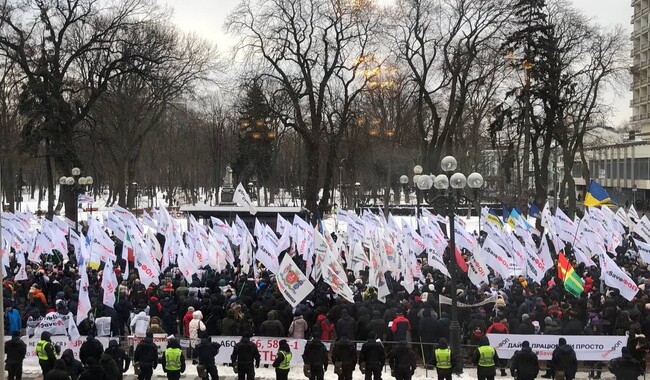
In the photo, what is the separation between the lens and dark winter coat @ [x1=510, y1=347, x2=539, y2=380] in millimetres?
11969

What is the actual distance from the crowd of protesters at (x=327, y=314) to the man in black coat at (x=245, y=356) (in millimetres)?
93

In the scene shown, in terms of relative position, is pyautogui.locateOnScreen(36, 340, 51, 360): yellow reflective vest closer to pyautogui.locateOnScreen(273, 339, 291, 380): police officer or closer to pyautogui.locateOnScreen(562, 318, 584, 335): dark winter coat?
pyautogui.locateOnScreen(273, 339, 291, 380): police officer

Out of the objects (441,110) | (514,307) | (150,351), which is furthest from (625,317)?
(441,110)

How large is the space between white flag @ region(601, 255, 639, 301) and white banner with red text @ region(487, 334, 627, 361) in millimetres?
1299

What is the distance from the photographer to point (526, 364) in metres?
12.0

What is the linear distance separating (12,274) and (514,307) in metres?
15.1

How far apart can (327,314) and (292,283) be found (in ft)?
4.34

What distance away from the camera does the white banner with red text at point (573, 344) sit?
44.4ft

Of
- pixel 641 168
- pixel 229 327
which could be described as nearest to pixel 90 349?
pixel 229 327

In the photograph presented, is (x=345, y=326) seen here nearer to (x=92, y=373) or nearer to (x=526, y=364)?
(x=526, y=364)

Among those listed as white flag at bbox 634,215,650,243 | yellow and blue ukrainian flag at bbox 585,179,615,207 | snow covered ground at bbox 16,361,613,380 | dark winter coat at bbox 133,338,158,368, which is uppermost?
yellow and blue ukrainian flag at bbox 585,179,615,207

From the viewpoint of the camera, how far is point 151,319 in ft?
47.2

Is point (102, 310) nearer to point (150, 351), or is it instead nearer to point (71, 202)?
point (150, 351)

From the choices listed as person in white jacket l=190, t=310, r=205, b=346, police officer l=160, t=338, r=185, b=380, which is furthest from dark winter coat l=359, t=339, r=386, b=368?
person in white jacket l=190, t=310, r=205, b=346
